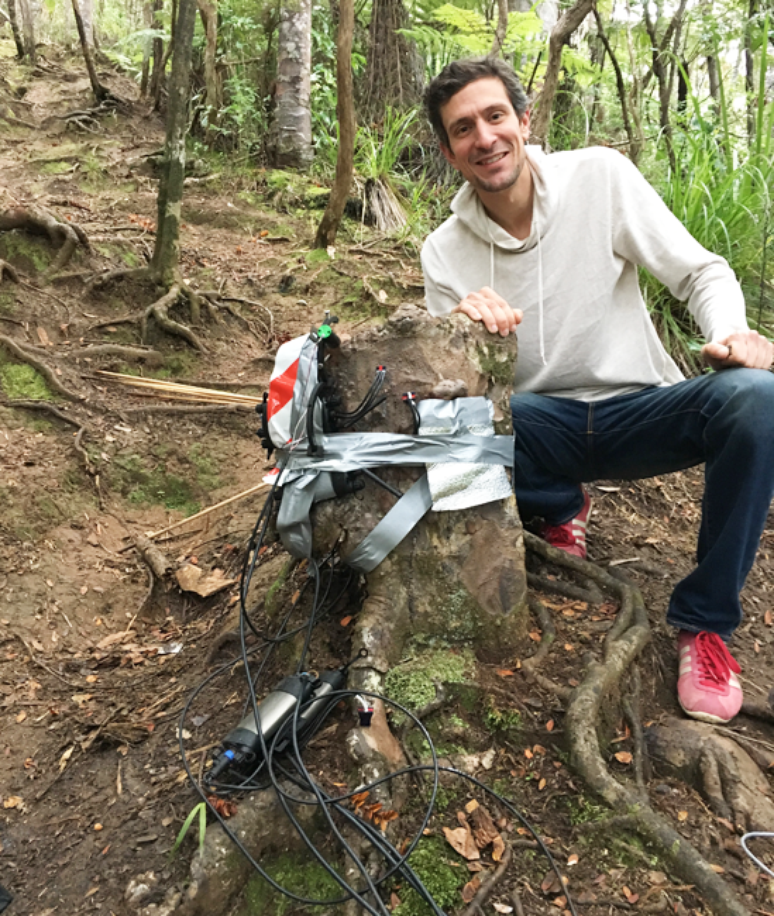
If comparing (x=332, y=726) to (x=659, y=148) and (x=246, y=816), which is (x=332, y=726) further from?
(x=659, y=148)

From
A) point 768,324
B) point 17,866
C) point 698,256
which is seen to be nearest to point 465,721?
point 17,866

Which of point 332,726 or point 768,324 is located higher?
point 768,324

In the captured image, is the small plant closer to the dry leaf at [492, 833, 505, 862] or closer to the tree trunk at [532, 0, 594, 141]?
the dry leaf at [492, 833, 505, 862]

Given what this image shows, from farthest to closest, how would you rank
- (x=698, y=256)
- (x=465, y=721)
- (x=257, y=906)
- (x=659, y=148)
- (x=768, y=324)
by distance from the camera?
(x=659, y=148), (x=768, y=324), (x=698, y=256), (x=465, y=721), (x=257, y=906)

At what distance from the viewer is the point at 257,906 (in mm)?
1823

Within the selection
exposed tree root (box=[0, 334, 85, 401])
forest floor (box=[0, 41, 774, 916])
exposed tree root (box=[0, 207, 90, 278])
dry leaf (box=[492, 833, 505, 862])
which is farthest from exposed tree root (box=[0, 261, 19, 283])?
dry leaf (box=[492, 833, 505, 862])

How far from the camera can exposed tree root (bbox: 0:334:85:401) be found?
4.56m

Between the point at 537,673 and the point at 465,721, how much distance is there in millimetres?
318

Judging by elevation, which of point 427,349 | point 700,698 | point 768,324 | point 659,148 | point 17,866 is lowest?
point 17,866

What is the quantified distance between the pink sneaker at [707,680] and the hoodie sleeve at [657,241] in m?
1.13

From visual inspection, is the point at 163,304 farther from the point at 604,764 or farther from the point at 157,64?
the point at 157,64

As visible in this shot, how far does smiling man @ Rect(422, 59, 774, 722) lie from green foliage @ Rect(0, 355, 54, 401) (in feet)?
9.57

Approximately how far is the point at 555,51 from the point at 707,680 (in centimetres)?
385

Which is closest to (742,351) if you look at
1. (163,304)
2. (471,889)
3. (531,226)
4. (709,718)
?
(531,226)
